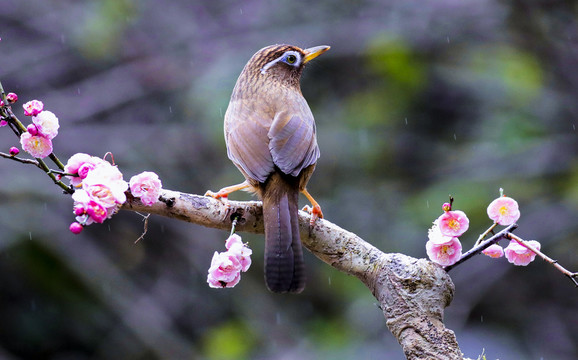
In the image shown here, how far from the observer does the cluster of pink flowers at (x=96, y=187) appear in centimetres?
232

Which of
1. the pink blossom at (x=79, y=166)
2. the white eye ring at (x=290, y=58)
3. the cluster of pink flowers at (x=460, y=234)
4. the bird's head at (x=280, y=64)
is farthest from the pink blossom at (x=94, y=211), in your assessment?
the white eye ring at (x=290, y=58)

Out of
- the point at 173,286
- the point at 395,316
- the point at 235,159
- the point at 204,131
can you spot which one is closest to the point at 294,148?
the point at 235,159

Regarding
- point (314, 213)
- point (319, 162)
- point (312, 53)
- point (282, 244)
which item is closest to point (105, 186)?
point (282, 244)

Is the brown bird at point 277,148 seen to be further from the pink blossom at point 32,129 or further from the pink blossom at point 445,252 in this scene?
the pink blossom at point 32,129

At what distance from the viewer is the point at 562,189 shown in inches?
277

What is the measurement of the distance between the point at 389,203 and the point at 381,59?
1.44 m

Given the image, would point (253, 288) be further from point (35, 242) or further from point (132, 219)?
point (35, 242)

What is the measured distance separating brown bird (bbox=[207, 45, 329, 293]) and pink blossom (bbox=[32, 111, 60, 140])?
825 mm

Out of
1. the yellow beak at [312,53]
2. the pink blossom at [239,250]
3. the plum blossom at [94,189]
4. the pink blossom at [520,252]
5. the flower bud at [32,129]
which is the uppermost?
the yellow beak at [312,53]

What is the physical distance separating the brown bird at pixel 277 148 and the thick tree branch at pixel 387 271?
114 mm

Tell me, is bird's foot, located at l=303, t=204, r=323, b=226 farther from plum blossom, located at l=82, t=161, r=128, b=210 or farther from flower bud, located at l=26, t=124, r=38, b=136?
flower bud, located at l=26, t=124, r=38, b=136

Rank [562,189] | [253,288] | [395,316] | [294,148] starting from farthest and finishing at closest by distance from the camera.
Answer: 1. [253,288]
2. [562,189]
3. [294,148]
4. [395,316]

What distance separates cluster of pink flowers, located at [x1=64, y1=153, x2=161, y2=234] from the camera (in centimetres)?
232

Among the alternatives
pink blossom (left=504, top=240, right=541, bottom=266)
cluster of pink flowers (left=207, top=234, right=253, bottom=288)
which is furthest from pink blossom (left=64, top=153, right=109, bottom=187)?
pink blossom (left=504, top=240, right=541, bottom=266)
